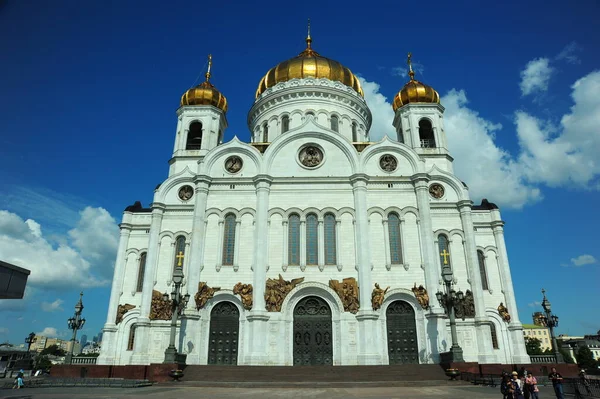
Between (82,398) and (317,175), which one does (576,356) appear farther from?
(82,398)

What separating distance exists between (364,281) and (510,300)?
8.41 metres

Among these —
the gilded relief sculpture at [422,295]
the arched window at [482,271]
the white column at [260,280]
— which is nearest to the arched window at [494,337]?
the arched window at [482,271]

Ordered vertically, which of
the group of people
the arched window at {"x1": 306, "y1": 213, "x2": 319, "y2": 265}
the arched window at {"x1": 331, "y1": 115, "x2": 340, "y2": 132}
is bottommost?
the group of people

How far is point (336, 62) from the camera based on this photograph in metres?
31.5

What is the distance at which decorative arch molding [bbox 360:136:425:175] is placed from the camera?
939 inches

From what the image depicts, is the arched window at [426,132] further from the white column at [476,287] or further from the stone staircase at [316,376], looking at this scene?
the stone staircase at [316,376]

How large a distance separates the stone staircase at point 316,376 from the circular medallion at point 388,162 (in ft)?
37.2

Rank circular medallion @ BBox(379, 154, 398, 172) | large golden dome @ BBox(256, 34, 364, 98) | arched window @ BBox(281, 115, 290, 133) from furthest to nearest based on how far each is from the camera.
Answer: large golden dome @ BBox(256, 34, 364, 98), arched window @ BBox(281, 115, 290, 133), circular medallion @ BBox(379, 154, 398, 172)

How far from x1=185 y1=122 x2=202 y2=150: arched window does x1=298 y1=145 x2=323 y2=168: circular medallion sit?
24.8ft

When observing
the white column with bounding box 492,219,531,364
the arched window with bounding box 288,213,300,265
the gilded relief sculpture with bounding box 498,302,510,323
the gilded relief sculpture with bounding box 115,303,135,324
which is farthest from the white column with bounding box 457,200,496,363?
the gilded relief sculpture with bounding box 115,303,135,324

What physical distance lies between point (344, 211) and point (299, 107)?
33.2 feet

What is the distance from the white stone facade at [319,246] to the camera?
66.5ft

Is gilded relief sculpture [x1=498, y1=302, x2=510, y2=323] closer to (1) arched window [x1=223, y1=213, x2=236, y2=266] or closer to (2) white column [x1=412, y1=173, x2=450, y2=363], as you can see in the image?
(2) white column [x1=412, y1=173, x2=450, y2=363]

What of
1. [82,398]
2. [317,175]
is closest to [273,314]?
[317,175]
